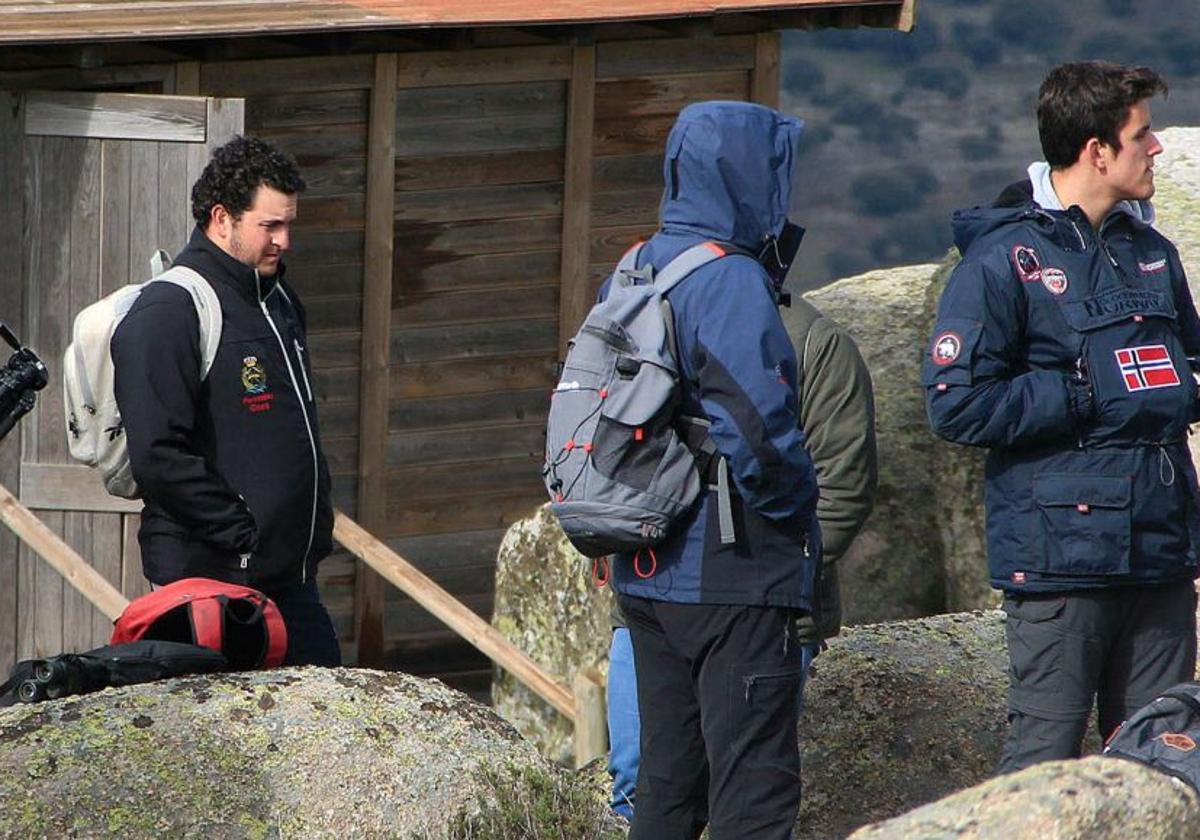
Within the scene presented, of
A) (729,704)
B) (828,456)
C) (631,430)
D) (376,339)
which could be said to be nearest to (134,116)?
(376,339)

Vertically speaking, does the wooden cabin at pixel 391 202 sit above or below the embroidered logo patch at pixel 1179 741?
above

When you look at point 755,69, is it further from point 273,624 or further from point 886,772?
point 273,624

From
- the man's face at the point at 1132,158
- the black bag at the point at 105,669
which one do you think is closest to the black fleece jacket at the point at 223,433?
the black bag at the point at 105,669

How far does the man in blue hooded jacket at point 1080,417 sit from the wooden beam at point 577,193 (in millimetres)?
4215

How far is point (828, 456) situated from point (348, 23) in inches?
121

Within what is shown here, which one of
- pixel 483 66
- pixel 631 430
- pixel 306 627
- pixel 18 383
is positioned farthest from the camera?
pixel 483 66

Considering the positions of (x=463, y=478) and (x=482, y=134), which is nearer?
(x=482, y=134)

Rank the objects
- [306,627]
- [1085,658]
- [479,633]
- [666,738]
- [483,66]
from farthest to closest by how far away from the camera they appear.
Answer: [483,66]
[479,633]
[306,627]
[1085,658]
[666,738]

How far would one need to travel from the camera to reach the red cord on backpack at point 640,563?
164 inches

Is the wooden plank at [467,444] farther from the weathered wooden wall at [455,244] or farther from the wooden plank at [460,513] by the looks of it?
the wooden plank at [460,513]

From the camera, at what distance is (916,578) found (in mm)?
8180

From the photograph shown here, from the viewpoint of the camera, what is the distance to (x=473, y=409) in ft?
28.2

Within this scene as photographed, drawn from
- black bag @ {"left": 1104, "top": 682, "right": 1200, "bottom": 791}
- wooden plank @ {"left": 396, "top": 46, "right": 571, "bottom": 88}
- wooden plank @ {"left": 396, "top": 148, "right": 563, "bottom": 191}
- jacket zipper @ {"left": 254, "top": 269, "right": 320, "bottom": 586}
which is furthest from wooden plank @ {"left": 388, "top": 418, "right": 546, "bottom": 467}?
black bag @ {"left": 1104, "top": 682, "right": 1200, "bottom": 791}

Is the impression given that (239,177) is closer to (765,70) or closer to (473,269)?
(473,269)
